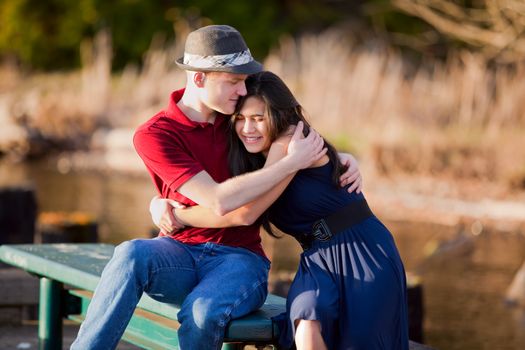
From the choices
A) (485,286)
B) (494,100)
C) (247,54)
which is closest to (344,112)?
(494,100)

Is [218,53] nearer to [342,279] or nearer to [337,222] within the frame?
[337,222]

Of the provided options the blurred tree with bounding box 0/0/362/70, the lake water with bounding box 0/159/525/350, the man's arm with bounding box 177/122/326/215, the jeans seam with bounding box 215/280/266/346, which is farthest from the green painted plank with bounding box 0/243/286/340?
the blurred tree with bounding box 0/0/362/70

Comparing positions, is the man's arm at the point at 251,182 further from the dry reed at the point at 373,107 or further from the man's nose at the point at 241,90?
the dry reed at the point at 373,107

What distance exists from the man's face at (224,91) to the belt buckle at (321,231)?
19.6 inches

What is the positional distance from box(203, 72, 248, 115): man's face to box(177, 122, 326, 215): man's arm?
250 mm

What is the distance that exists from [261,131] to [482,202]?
7.99 meters

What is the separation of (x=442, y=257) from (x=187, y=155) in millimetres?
5324

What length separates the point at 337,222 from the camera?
4051 mm

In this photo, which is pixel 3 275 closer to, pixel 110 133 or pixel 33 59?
pixel 110 133

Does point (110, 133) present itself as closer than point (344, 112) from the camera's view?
No

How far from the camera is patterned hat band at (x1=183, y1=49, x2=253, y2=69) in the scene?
411 cm

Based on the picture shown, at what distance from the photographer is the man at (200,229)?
3.88m

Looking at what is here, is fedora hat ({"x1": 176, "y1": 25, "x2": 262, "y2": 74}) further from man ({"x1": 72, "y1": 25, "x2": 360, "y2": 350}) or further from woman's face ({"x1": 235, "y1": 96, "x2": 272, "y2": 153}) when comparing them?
woman's face ({"x1": 235, "y1": 96, "x2": 272, "y2": 153})

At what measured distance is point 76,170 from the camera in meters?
16.6
